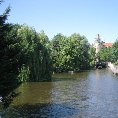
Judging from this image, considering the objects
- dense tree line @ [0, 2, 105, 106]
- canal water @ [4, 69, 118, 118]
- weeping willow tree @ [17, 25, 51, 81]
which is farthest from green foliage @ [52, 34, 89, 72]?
canal water @ [4, 69, 118, 118]

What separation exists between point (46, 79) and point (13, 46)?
34846 mm

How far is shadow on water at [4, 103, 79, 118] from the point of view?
1109 inches

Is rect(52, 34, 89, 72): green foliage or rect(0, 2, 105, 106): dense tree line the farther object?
rect(52, 34, 89, 72): green foliage

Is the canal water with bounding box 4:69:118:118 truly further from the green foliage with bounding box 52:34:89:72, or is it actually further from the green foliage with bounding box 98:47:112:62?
the green foliage with bounding box 98:47:112:62

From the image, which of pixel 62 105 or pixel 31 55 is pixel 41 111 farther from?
pixel 31 55

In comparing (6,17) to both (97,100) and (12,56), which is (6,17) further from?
(97,100)

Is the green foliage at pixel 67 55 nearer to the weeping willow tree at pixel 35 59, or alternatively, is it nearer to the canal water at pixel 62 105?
the weeping willow tree at pixel 35 59

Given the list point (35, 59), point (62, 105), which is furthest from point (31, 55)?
point (62, 105)

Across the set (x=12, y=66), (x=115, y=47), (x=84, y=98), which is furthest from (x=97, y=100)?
(x=115, y=47)

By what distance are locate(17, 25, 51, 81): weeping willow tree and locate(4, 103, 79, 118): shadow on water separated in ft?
71.9

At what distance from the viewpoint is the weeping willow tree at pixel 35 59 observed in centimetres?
5575

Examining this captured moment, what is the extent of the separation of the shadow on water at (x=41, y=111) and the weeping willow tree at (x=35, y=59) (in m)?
21.9

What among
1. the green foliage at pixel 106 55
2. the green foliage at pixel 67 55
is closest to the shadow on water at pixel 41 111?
the green foliage at pixel 67 55

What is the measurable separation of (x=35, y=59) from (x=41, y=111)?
2761cm
